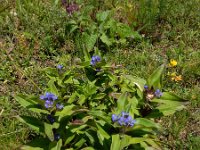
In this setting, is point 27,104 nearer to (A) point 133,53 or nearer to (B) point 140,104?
(B) point 140,104

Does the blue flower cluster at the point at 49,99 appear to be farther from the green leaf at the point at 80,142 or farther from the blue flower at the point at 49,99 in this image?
the green leaf at the point at 80,142

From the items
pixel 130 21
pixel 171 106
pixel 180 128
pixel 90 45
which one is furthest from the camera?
pixel 130 21

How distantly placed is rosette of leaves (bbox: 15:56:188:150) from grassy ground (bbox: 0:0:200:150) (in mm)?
633

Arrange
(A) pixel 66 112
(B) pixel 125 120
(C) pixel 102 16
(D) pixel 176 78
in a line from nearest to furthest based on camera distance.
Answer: (B) pixel 125 120 < (A) pixel 66 112 < (D) pixel 176 78 < (C) pixel 102 16

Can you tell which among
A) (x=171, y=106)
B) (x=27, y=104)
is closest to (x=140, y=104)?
(x=171, y=106)

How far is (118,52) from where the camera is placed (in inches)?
159

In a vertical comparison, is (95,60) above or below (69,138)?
above

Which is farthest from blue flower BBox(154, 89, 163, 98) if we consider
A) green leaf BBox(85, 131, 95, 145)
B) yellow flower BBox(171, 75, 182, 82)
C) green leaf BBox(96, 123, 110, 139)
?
yellow flower BBox(171, 75, 182, 82)

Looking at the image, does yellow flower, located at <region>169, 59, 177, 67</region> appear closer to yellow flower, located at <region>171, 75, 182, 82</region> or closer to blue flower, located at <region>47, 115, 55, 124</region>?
yellow flower, located at <region>171, 75, 182, 82</region>

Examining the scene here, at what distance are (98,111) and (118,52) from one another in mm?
1412

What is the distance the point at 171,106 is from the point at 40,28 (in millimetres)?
1905

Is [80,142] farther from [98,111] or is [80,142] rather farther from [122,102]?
[122,102]

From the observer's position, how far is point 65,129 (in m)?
2.73

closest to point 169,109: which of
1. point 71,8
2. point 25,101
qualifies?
point 25,101
